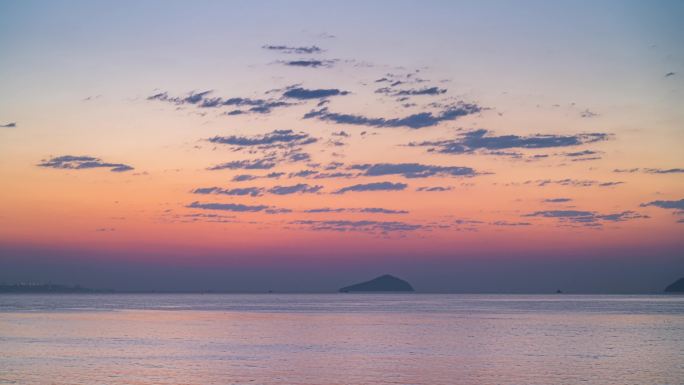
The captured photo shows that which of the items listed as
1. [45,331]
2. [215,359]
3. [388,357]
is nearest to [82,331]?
[45,331]

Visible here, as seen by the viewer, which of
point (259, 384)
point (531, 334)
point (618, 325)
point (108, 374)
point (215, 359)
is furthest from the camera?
point (618, 325)

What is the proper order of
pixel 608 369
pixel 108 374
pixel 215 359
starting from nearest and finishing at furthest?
pixel 108 374, pixel 608 369, pixel 215 359

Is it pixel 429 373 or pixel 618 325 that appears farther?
pixel 618 325

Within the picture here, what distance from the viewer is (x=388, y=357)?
57406 millimetres

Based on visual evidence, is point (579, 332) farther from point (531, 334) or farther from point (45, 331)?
point (45, 331)

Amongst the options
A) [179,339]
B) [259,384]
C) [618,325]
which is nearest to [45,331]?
[179,339]

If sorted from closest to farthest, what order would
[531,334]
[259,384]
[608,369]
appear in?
[259,384] < [608,369] < [531,334]

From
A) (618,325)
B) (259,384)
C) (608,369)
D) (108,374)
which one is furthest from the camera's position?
(618,325)

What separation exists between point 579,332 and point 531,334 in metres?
7.46

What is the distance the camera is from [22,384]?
4356cm

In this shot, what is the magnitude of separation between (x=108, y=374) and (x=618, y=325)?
7692cm

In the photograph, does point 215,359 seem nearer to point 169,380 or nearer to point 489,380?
point 169,380

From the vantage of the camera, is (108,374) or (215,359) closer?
(108,374)

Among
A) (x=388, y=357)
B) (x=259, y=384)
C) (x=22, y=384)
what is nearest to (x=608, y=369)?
(x=388, y=357)
